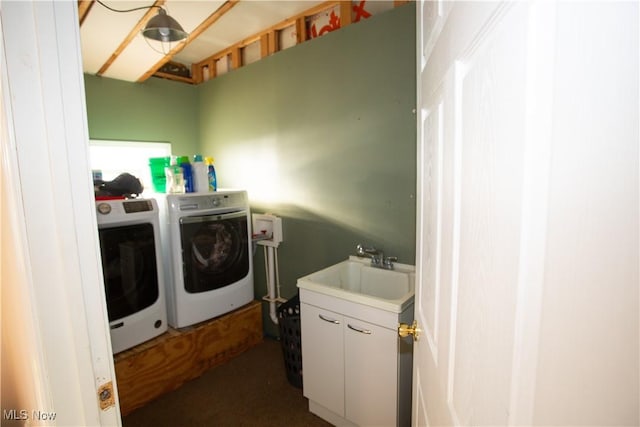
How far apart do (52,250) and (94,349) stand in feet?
0.66

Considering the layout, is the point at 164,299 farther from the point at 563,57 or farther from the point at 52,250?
the point at 563,57

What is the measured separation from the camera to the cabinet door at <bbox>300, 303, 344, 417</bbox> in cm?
175

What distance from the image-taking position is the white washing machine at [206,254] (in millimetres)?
2227

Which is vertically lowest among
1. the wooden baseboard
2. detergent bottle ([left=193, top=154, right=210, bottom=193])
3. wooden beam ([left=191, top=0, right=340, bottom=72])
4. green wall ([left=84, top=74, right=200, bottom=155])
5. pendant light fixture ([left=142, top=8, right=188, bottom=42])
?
the wooden baseboard

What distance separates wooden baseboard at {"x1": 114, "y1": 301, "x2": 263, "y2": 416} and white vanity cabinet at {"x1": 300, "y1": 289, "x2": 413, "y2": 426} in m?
0.89

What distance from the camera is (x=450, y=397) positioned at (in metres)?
0.63

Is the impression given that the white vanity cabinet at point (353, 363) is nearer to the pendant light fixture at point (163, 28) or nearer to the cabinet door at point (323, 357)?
the cabinet door at point (323, 357)

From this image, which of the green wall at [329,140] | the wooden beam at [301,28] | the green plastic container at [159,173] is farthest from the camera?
the green plastic container at [159,173]

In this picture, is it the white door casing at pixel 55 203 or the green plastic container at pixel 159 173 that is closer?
the white door casing at pixel 55 203

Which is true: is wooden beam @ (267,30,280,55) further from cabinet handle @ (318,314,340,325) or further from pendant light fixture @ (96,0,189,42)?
cabinet handle @ (318,314,340,325)

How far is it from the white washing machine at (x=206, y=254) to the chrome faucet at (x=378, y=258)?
3.42 ft

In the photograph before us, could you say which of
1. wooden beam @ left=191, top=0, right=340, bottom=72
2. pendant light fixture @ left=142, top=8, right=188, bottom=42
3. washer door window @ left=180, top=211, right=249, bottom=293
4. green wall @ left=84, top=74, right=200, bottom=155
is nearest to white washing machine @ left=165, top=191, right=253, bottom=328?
washer door window @ left=180, top=211, right=249, bottom=293

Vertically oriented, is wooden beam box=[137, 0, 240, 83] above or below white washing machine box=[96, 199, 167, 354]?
above

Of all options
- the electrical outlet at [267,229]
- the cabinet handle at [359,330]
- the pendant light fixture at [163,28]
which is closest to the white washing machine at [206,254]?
the electrical outlet at [267,229]
